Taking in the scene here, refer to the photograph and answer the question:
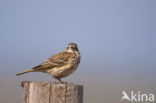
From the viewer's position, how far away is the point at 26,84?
22.7ft

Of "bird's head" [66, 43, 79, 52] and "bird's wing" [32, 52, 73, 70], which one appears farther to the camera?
"bird's head" [66, 43, 79, 52]

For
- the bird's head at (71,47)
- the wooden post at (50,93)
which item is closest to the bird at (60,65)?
the bird's head at (71,47)

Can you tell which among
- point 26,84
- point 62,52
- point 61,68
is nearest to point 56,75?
point 61,68

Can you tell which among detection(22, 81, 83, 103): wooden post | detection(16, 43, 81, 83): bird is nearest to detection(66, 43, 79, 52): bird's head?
detection(16, 43, 81, 83): bird

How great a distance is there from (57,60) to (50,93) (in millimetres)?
3970

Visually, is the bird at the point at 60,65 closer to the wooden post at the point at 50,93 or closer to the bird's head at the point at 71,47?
the bird's head at the point at 71,47

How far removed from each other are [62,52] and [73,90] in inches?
170

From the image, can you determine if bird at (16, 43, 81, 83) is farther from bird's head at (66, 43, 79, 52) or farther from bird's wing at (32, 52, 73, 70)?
bird's head at (66, 43, 79, 52)

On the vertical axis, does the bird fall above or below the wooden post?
above

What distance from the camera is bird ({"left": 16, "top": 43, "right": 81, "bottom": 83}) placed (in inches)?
400

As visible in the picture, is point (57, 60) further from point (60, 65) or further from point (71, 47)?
point (71, 47)

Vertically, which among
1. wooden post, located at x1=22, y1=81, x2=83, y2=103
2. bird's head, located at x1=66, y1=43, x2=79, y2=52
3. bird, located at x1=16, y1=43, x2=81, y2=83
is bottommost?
wooden post, located at x1=22, y1=81, x2=83, y2=103

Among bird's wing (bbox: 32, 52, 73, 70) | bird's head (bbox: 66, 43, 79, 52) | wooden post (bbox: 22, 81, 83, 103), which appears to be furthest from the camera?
bird's head (bbox: 66, 43, 79, 52)

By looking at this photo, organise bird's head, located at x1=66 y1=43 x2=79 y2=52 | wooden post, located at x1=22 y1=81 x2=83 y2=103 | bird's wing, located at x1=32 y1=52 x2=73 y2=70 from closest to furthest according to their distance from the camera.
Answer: wooden post, located at x1=22 y1=81 x2=83 y2=103 → bird's wing, located at x1=32 y1=52 x2=73 y2=70 → bird's head, located at x1=66 y1=43 x2=79 y2=52
